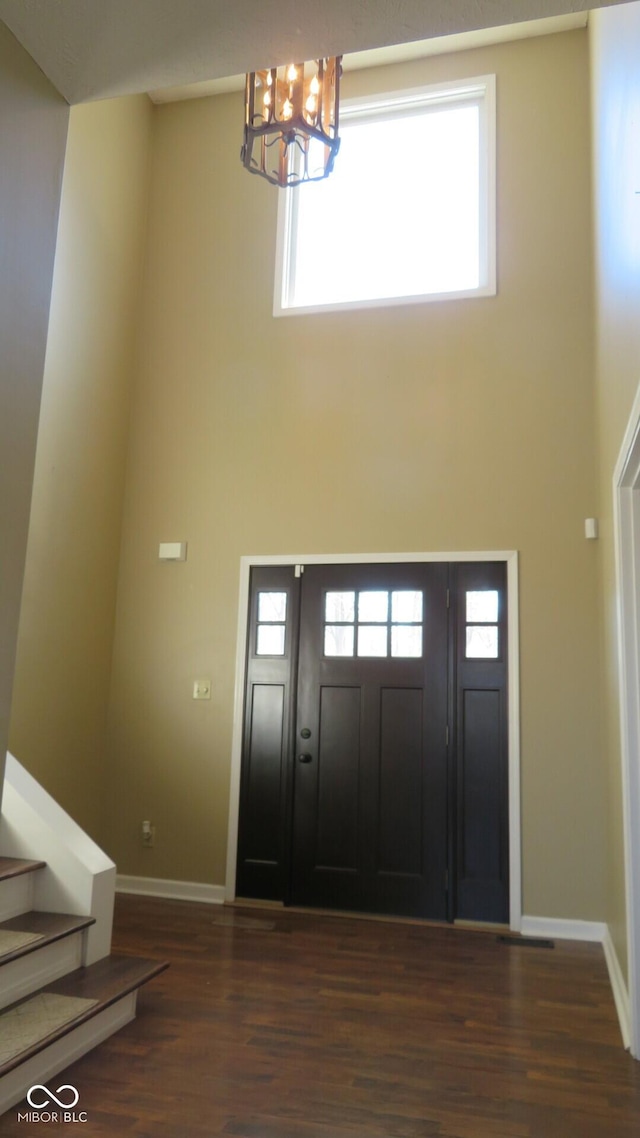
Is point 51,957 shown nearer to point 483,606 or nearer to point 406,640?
point 406,640

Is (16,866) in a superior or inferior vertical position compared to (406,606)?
inferior

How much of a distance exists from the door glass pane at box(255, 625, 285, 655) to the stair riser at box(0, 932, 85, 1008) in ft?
7.57

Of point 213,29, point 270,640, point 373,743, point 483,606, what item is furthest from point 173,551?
point 213,29

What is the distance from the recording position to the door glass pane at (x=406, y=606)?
504 cm

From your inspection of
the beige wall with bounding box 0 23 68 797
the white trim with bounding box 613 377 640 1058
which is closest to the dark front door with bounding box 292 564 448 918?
the white trim with bounding box 613 377 640 1058

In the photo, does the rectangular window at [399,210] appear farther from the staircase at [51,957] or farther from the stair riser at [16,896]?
the stair riser at [16,896]

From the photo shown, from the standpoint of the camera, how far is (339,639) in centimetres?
517

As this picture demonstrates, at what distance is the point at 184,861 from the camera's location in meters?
5.21

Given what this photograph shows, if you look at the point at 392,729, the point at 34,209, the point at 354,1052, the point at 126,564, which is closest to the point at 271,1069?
the point at 354,1052

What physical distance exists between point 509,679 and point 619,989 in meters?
1.72

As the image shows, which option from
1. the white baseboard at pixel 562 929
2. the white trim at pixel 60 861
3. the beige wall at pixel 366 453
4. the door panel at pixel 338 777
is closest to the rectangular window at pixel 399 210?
the beige wall at pixel 366 453

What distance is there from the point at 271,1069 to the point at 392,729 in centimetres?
236

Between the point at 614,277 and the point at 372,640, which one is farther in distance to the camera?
the point at 372,640

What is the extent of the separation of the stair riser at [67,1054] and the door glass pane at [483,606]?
2.75m
